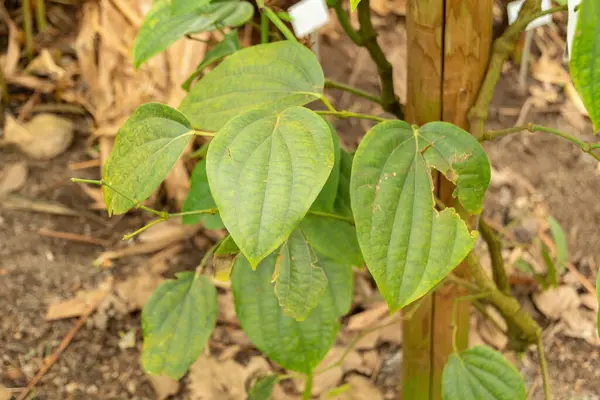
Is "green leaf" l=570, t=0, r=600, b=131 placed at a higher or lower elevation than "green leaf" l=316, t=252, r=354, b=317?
higher

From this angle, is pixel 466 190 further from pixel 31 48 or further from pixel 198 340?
pixel 31 48

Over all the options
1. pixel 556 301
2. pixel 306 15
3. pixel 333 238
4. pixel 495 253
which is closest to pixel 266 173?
pixel 333 238

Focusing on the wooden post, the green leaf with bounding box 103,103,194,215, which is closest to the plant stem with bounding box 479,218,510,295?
the wooden post

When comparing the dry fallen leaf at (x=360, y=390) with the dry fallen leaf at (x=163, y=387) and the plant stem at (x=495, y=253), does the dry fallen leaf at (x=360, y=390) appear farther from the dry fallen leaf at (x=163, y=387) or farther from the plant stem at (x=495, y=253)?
the plant stem at (x=495, y=253)

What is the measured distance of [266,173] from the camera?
59 cm

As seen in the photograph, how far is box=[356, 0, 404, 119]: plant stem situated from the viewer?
2.85 feet

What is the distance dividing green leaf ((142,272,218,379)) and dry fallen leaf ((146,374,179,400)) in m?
0.42

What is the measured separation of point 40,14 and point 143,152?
4.67ft

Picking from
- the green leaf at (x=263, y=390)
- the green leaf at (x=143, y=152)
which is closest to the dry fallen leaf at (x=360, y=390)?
the green leaf at (x=263, y=390)

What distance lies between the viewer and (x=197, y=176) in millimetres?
976

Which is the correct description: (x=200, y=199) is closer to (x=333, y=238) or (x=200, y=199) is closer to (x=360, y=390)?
(x=333, y=238)

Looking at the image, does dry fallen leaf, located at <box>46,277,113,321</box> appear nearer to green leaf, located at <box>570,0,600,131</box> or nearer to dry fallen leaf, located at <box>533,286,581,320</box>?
dry fallen leaf, located at <box>533,286,581,320</box>

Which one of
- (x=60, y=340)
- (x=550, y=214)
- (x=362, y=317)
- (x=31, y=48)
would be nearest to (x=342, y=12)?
(x=362, y=317)

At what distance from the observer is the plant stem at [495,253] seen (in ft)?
3.14
